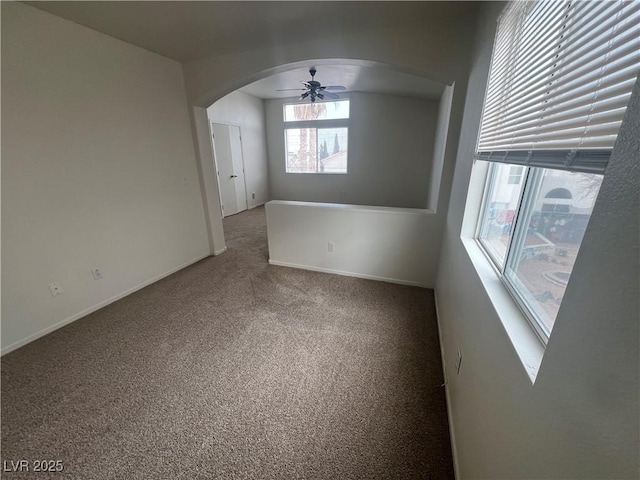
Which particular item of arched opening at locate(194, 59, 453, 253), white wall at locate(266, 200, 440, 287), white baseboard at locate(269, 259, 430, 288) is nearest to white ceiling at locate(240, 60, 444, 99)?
arched opening at locate(194, 59, 453, 253)

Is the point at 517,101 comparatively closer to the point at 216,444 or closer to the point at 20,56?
the point at 216,444

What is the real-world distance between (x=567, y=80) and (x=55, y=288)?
11.2ft

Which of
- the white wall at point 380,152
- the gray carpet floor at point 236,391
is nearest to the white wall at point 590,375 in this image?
the gray carpet floor at point 236,391

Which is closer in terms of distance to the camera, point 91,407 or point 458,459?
point 458,459

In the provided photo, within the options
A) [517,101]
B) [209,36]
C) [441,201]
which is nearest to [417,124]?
[441,201]

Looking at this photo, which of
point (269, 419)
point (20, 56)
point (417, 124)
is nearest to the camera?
point (269, 419)

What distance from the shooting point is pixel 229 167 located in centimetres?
561

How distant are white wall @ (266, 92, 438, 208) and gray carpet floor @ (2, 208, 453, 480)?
4.10 meters

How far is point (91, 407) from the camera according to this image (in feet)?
4.86

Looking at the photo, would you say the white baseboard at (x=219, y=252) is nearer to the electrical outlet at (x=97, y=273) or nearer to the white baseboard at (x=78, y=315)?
the white baseboard at (x=78, y=315)

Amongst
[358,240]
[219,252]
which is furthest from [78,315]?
[358,240]

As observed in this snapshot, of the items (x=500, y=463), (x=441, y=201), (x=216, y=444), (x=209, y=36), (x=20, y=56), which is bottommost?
(x=216, y=444)

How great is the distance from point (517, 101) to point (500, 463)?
1256mm

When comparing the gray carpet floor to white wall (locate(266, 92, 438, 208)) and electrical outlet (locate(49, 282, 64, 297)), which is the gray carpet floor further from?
white wall (locate(266, 92, 438, 208))
